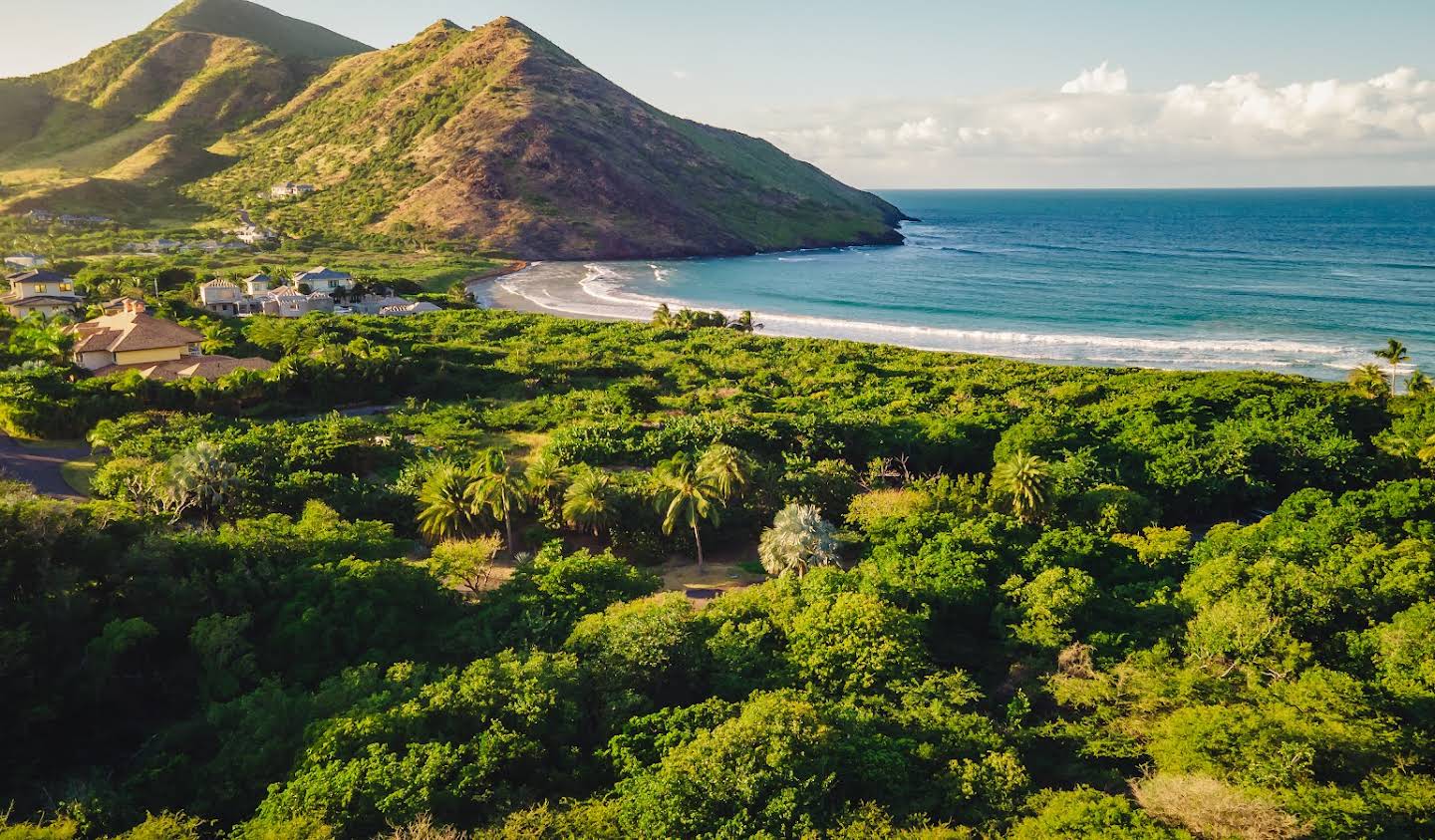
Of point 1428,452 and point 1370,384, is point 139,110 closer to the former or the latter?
point 1370,384

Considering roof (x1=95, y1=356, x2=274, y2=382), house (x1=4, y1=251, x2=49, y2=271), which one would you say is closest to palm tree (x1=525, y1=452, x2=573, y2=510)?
roof (x1=95, y1=356, x2=274, y2=382)

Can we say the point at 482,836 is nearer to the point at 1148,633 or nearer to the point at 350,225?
the point at 1148,633

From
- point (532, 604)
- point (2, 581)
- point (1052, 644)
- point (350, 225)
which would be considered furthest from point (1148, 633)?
point (350, 225)

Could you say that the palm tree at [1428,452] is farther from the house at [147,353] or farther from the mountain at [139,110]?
the mountain at [139,110]

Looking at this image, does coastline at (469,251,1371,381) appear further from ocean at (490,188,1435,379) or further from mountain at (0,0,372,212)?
mountain at (0,0,372,212)

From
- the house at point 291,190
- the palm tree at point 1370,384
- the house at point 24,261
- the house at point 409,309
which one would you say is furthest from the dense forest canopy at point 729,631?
the house at point 291,190

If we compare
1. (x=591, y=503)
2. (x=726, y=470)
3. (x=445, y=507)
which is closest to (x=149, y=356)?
(x=445, y=507)
